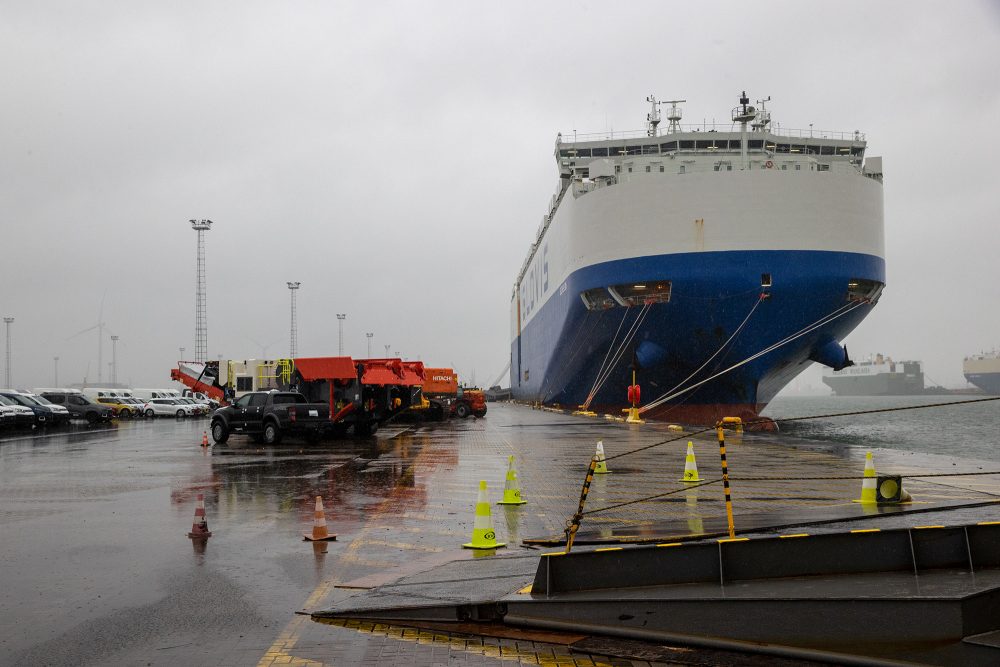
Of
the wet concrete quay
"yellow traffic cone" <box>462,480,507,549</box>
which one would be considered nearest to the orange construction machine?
the wet concrete quay

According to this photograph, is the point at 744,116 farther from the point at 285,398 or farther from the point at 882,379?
the point at 882,379

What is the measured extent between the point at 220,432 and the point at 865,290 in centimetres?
2846

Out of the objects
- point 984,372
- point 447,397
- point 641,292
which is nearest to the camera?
point 641,292

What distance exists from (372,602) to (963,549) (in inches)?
183

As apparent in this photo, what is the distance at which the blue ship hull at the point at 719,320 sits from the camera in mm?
34188

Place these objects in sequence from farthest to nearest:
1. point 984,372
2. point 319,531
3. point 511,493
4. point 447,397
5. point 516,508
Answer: point 984,372
point 447,397
point 511,493
point 516,508
point 319,531

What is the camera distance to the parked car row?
3788cm

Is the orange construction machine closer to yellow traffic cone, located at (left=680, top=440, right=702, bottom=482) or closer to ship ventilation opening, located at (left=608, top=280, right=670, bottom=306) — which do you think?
ship ventilation opening, located at (left=608, top=280, right=670, bottom=306)

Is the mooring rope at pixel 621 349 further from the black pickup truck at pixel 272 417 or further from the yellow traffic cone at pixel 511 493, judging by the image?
the yellow traffic cone at pixel 511 493

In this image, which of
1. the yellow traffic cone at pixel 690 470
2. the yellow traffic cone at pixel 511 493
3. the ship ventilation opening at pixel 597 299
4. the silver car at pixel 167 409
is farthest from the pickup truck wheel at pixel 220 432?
the silver car at pixel 167 409

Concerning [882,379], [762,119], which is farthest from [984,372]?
[762,119]

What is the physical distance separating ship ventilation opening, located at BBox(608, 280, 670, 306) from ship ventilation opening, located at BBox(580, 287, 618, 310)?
129 centimetres

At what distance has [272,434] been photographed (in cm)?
2589

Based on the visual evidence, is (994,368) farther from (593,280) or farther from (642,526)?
(642,526)
